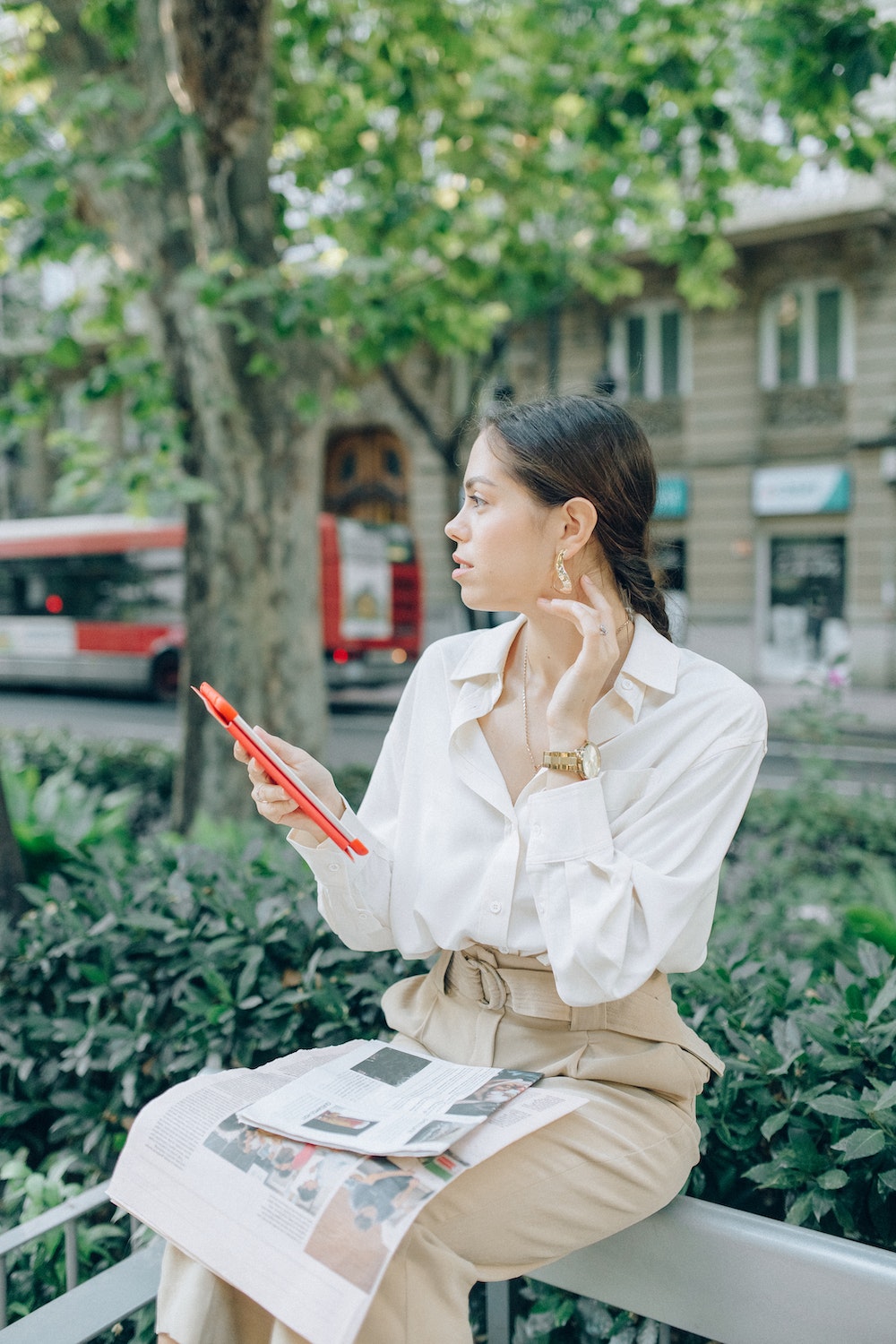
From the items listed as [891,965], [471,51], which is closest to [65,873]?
[891,965]

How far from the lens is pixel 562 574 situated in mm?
1769

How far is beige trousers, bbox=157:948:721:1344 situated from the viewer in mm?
1363

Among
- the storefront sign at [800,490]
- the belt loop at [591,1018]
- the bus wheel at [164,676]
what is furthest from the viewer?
the bus wheel at [164,676]

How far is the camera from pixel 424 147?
6.79 metres

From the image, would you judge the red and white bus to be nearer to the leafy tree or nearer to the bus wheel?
the bus wheel

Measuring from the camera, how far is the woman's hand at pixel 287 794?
172 cm

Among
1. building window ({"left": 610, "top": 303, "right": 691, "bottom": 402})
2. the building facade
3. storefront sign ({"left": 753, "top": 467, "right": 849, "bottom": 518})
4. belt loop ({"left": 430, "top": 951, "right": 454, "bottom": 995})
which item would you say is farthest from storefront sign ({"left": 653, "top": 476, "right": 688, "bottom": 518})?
belt loop ({"left": 430, "top": 951, "right": 454, "bottom": 995})

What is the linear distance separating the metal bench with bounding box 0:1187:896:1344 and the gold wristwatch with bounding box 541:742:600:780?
66 centimetres

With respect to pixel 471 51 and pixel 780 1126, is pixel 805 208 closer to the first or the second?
pixel 471 51

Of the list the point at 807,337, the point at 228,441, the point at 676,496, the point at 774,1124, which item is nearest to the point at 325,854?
the point at 774,1124

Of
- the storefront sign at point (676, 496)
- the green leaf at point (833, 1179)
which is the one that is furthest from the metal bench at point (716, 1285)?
the storefront sign at point (676, 496)

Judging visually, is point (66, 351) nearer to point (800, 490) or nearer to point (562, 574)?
point (562, 574)

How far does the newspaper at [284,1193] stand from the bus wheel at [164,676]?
1608 centimetres

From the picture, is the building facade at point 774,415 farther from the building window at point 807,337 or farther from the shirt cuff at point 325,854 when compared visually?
the shirt cuff at point 325,854
